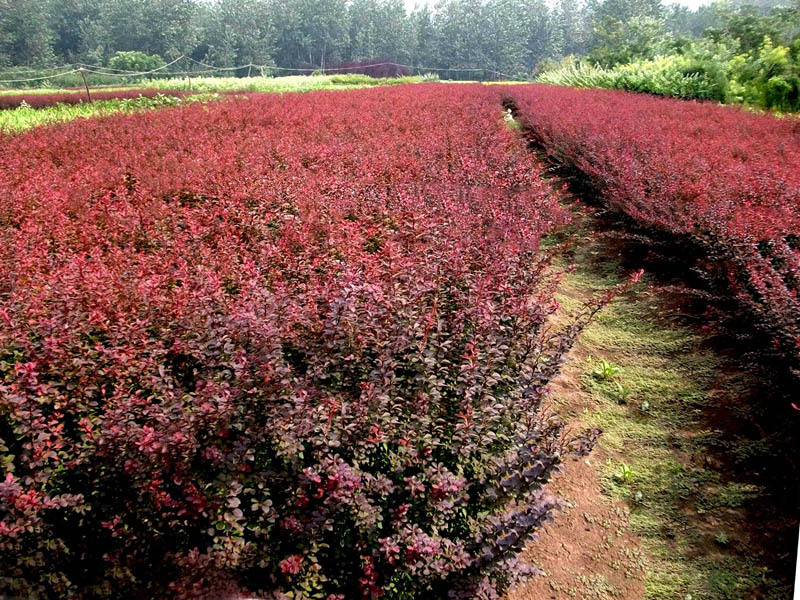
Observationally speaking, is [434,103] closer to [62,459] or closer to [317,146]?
[317,146]

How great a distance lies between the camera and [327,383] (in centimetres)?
236

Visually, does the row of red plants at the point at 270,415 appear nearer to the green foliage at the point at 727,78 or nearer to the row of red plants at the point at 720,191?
the row of red plants at the point at 720,191

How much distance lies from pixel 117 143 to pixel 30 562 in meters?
6.42

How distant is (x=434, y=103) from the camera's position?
1309 centimetres

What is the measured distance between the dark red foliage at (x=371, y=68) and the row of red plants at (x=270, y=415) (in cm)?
6541

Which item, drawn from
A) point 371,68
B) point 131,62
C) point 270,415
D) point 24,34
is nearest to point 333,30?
point 371,68

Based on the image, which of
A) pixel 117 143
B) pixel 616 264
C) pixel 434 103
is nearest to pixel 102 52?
pixel 434 103

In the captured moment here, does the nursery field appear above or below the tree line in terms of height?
below

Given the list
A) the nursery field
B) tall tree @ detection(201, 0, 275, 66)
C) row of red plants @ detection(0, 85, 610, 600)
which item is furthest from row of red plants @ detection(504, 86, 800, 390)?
tall tree @ detection(201, 0, 275, 66)

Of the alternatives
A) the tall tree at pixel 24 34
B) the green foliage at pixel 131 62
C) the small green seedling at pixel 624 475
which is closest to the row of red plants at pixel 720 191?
the small green seedling at pixel 624 475

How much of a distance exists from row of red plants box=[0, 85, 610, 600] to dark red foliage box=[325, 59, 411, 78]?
6541cm

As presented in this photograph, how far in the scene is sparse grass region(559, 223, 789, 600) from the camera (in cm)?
259

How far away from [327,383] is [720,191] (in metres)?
4.29

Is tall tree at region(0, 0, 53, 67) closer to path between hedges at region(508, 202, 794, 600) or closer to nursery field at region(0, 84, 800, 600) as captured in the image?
nursery field at region(0, 84, 800, 600)
